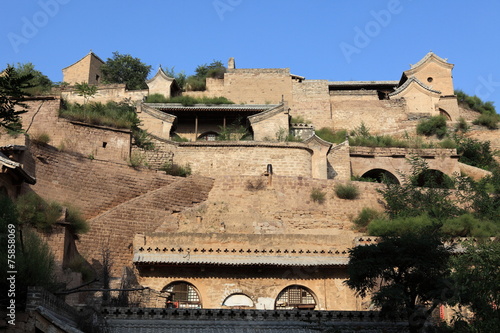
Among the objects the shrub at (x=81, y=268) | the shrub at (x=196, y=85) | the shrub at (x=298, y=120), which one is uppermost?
the shrub at (x=196, y=85)

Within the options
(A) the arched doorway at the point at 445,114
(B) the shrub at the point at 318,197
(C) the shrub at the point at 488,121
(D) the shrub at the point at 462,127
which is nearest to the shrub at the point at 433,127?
(D) the shrub at the point at 462,127

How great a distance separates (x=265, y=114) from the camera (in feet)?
107

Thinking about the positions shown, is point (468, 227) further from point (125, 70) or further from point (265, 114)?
point (125, 70)

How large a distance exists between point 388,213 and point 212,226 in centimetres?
623

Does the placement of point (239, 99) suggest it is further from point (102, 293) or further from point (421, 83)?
point (102, 293)

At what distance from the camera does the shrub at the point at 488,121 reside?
125 ft

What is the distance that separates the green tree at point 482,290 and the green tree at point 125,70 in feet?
99.0

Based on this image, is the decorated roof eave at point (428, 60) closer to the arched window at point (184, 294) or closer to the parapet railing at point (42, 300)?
the arched window at point (184, 294)

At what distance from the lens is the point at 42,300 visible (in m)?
11.1

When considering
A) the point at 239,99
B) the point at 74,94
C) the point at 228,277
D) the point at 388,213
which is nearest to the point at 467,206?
the point at 388,213

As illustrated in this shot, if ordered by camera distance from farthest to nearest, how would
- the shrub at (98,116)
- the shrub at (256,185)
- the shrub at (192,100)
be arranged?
the shrub at (192,100), the shrub at (98,116), the shrub at (256,185)

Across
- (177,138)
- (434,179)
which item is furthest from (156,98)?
(434,179)

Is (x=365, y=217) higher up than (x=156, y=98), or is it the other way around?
(x=156, y=98)

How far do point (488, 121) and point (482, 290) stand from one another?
2678cm
